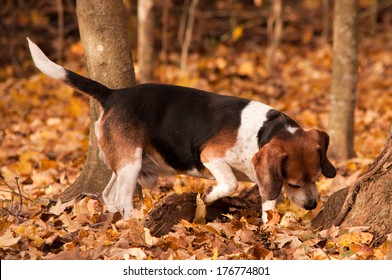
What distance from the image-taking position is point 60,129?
34.4 ft

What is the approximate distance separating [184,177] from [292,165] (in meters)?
2.84

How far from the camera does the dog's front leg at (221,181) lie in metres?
5.45

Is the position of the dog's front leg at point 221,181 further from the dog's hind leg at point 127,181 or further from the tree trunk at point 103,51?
the tree trunk at point 103,51

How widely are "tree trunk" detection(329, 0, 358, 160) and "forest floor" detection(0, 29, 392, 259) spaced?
1.30 ft

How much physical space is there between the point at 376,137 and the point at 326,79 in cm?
397

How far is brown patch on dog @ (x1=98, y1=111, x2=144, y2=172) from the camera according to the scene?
5680 mm

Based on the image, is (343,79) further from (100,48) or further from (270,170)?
(270,170)

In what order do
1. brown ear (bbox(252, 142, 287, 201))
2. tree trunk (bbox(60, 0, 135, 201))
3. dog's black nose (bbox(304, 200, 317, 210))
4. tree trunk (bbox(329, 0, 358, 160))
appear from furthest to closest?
tree trunk (bbox(329, 0, 358, 160))
tree trunk (bbox(60, 0, 135, 201))
dog's black nose (bbox(304, 200, 317, 210))
brown ear (bbox(252, 142, 287, 201))

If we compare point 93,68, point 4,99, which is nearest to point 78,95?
point 4,99

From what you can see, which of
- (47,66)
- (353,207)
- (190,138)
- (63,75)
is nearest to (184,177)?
(190,138)

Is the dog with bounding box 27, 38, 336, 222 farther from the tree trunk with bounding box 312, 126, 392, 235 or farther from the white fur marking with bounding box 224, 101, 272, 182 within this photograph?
the tree trunk with bounding box 312, 126, 392, 235

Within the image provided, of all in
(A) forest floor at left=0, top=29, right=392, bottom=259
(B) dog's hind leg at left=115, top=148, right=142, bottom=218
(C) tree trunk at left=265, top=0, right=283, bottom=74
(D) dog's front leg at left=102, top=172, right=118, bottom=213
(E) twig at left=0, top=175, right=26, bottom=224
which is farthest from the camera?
(C) tree trunk at left=265, top=0, right=283, bottom=74

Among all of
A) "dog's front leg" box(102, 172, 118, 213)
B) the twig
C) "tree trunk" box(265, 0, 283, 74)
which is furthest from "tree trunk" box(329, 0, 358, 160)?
"tree trunk" box(265, 0, 283, 74)
